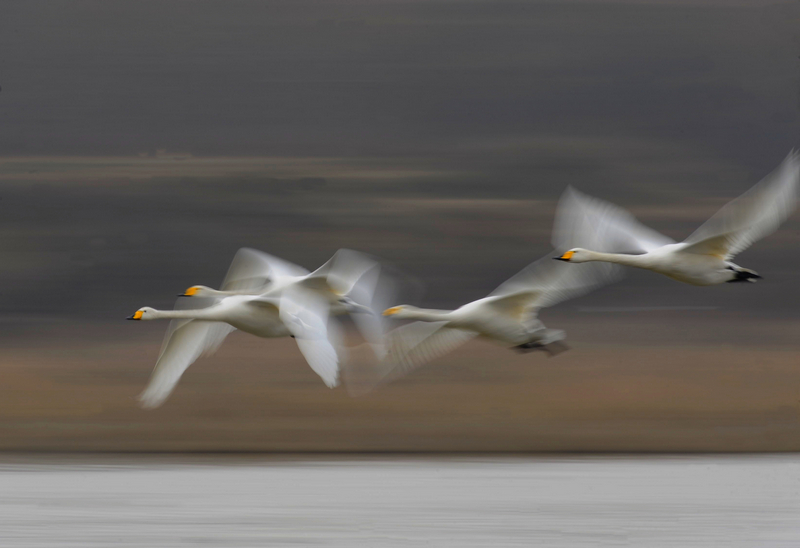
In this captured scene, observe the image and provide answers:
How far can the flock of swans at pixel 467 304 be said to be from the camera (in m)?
8.80

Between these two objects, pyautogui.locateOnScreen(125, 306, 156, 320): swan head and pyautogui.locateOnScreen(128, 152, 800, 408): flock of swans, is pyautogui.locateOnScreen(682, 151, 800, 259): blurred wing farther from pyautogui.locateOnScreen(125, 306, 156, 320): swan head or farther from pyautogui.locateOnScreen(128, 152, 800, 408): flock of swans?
pyautogui.locateOnScreen(125, 306, 156, 320): swan head

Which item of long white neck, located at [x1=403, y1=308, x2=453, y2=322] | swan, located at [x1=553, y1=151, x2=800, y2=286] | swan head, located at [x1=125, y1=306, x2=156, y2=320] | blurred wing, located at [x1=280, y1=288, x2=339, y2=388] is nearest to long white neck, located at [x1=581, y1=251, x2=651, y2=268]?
swan, located at [x1=553, y1=151, x2=800, y2=286]

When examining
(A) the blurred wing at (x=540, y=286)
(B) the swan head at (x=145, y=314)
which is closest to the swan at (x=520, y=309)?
(A) the blurred wing at (x=540, y=286)

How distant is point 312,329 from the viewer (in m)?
8.44

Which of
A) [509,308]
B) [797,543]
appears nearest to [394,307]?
[509,308]

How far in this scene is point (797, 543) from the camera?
1681 cm

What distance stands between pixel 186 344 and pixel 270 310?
140cm

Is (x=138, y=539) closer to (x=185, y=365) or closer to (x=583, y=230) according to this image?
(x=185, y=365)

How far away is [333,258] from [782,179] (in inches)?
164

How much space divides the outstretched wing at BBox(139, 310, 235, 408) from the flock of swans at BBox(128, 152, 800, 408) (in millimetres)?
11

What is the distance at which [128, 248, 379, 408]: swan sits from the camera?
8719mm

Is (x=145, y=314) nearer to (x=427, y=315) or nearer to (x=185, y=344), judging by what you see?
(x=185, y=344)

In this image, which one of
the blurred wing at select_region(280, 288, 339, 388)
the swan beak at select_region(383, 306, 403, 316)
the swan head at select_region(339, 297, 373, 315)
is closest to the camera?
the blurred wing at select_region(280, 288, 339, 388)

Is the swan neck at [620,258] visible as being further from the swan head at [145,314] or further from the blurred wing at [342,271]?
the swan head at [145,314]
